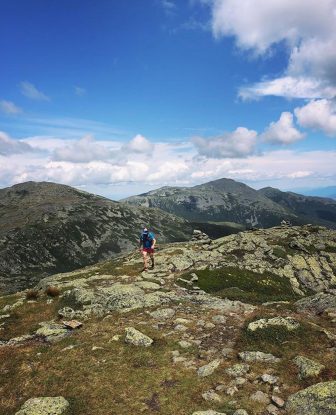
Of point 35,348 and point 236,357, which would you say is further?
point 35,348

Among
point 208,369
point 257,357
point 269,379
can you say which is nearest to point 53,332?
point 208,369

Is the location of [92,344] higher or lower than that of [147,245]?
lower

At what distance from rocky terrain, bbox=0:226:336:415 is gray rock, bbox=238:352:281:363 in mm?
51

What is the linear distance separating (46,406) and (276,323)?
12.8 meters

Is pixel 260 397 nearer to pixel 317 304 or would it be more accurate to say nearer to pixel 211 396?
pixel 211 396

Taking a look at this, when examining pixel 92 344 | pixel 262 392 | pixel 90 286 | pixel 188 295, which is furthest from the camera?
pixel 90 286

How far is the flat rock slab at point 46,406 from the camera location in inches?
621

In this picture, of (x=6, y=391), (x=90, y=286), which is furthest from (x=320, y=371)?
(x=90, y=286)

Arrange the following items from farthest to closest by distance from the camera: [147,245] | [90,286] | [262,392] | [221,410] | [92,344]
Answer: [147,245] < [90,286] < [92,344] < [262,392] < [221,410]

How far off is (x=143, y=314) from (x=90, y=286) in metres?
11.8

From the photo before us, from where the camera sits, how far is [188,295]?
33250 mm

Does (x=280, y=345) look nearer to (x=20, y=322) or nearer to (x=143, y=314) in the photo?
(x=143, y=314)

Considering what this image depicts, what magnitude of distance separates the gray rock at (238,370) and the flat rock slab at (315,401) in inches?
113

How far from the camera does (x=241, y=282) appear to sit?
44.8m
